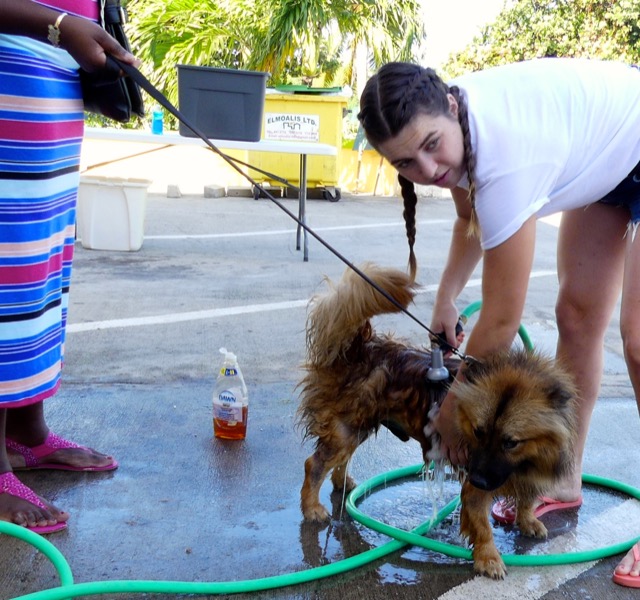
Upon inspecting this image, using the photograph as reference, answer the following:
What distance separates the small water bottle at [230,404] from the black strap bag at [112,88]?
1395 mm

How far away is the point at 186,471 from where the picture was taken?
3646 millimetres

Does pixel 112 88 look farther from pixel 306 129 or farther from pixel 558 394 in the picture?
pixel 306 129

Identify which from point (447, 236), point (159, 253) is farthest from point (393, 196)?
point (159, 253)

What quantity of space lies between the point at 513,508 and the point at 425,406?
0.66m

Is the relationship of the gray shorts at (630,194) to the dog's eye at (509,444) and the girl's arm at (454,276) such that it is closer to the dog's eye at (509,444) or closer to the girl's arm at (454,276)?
the girl's arm at (454,276)

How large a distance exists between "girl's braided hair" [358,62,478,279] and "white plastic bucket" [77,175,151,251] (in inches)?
249

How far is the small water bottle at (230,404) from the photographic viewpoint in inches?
155

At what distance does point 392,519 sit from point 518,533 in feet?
1.75

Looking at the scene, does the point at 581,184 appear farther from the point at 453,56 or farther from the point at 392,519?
the point at 453,56

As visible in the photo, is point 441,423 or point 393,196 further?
point 393,196

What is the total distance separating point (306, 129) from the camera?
13.9 meters

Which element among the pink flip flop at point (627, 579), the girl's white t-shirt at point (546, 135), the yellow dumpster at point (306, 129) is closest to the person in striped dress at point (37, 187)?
the girl's white t-shirt at point (546, 135)

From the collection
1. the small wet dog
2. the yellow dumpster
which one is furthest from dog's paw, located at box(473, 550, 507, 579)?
the yellow dumpster

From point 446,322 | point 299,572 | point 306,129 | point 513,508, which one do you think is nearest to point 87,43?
point 446,322
